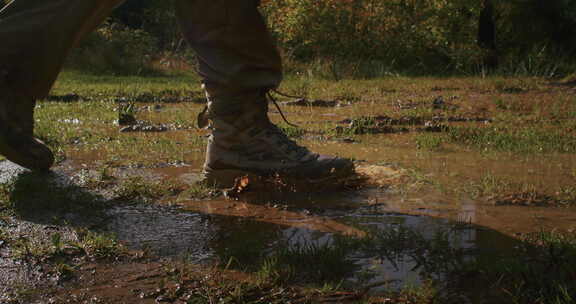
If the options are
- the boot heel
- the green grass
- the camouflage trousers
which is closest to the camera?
the camouflage trousers

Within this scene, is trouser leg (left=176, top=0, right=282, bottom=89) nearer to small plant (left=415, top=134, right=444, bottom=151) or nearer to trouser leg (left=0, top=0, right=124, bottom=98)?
trouser leg (left=0, top=0, right=124, bottom=98)

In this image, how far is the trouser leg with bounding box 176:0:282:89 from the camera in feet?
8.45

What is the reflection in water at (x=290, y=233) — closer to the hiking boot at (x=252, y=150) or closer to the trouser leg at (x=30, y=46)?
the hiking boot at (x=252, y=150)

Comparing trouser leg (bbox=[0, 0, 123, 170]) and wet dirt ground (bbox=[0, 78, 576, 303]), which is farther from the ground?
trouser leg (bbox=[0, 0, 123, 170])

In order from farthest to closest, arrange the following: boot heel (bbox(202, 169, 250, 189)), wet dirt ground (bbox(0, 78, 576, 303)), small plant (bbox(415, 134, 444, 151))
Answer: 1. small plant (bbox(415, 134, 444, 151))
2. boot heel (bbox(202, 169, 250, 189))
3. wet dirt ground (bbox(0, 78, 576, 303))

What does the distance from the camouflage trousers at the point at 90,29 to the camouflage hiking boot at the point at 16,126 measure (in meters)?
0.04

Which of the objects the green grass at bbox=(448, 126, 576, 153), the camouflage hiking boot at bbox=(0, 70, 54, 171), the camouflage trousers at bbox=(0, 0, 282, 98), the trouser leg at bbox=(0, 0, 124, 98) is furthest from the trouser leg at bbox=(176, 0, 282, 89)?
the green grass at bbox=(448, 126, 576, 153)

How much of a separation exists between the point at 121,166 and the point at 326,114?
272cm

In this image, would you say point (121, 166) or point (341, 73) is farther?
point (341, 73)

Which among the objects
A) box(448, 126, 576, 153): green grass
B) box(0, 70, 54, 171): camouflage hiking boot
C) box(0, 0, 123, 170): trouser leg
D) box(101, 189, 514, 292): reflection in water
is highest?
box(0, 0, 123, 170): trouser leg

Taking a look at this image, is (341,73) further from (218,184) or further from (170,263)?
(170,263)

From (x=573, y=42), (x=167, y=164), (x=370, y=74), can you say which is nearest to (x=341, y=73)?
(x=370, y=74)

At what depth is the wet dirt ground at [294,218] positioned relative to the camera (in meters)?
1.77

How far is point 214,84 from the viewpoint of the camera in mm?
2711
